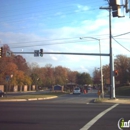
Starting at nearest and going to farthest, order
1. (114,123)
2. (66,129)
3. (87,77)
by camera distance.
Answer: (66,129) < (114,123) < (87,77)

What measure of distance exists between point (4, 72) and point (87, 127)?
215ft

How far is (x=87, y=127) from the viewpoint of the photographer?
10.6 m

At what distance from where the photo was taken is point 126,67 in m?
70.8

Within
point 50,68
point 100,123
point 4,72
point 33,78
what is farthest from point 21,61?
point 100,123

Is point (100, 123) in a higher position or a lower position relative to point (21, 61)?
lower

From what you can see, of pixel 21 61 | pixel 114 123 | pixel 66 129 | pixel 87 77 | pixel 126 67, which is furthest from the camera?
pixel 87 77

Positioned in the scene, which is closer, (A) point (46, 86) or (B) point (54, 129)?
(B) point (54, 129)

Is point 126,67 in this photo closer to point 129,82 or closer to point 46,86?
point 129,82

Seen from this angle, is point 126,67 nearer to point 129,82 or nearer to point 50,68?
point 129,82

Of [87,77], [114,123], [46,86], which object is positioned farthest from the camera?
[87,77]

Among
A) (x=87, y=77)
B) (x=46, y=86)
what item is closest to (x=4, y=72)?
(x=46, y=86)

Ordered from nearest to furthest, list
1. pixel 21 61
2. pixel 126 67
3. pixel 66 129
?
pixel 66 129 < pixel 126 67 < pixel 21 61

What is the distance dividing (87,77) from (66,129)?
395 ft

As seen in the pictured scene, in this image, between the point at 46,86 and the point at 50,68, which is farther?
the point at 50,68
